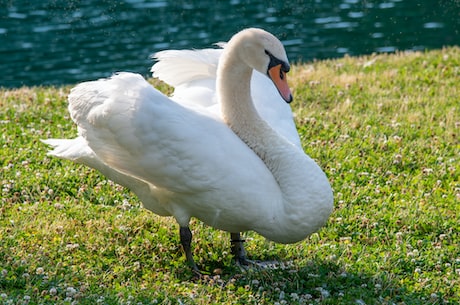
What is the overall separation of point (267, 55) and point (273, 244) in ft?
5.08

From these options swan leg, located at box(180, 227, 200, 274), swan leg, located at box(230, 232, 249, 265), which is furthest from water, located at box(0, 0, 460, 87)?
swan leg, located at box(180, 227, 200, 274)

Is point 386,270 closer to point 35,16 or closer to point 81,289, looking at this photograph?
point 81,289

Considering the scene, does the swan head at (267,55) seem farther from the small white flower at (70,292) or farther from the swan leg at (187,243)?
the small white flower at (70,292)

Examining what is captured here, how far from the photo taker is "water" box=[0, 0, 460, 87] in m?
16.4

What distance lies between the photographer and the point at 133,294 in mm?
5363

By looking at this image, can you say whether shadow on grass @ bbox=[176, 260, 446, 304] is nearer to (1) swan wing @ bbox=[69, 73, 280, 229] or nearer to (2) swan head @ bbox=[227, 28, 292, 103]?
(1) swan wing @ bbox=[69, 73, 280, 229]

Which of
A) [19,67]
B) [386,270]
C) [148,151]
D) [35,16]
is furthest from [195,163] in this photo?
[35,16]

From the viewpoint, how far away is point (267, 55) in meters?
5.74

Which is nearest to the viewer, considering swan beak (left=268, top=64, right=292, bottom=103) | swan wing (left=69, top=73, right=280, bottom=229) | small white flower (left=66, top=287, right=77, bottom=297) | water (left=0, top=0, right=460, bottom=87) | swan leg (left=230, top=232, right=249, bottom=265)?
small white flower (left=66, top=287, right=77, bottom=297)

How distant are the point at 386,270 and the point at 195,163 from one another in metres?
1.61

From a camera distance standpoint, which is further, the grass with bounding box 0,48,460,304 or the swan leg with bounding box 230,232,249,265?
the swan leg with bounding box 230,232,249,265

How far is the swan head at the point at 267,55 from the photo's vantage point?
570 cm

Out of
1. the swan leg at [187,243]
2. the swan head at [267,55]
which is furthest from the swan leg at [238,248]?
the swan head at [267,55]

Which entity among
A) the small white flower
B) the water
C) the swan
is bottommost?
the water
